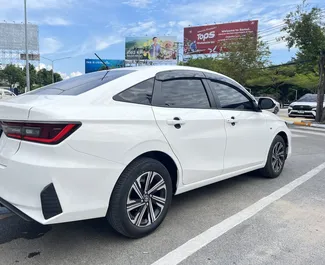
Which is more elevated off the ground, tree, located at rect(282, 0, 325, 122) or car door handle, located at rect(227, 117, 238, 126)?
tree, located at rect(282, 0, 325, 122)

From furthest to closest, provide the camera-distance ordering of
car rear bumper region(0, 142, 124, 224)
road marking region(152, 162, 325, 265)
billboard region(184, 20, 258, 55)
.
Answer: billboard region(184, 20, 258, 55) < road marking region(152, 162, 325, 265) < car rear bumper region(0, 142, 124, 224)

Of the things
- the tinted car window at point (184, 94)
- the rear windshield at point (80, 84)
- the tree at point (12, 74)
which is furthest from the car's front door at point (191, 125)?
the tree at point (12, 74)

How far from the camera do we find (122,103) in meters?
2.89

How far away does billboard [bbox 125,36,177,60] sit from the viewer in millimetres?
53219

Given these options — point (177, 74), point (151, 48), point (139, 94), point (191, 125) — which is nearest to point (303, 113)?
point (177, 74)

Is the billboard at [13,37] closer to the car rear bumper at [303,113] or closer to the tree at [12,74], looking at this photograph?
the tree at [12,74]

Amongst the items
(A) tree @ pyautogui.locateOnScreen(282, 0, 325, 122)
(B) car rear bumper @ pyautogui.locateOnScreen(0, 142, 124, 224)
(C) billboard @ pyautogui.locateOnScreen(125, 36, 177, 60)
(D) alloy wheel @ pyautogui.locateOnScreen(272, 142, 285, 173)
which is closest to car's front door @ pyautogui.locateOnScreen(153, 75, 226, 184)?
(B) car rear bumper @ pyautogui.locateOnScreen(0, 142, 124, 224)

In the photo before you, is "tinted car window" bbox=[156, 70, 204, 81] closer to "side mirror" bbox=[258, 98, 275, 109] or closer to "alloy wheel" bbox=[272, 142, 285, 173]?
"side mirror" bbox=[258, 98, 275, 109]

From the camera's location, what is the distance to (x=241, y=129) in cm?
416

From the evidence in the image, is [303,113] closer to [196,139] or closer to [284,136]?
[284,136]

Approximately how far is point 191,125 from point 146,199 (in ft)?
3.00

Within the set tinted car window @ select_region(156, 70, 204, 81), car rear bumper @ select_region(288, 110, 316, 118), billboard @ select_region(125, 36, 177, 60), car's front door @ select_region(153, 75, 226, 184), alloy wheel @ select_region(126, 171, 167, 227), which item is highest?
billboard @ select_region(125, 36, 177, 60)

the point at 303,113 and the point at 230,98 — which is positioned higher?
the point at 230,98

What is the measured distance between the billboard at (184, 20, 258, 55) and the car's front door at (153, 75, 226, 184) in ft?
134
